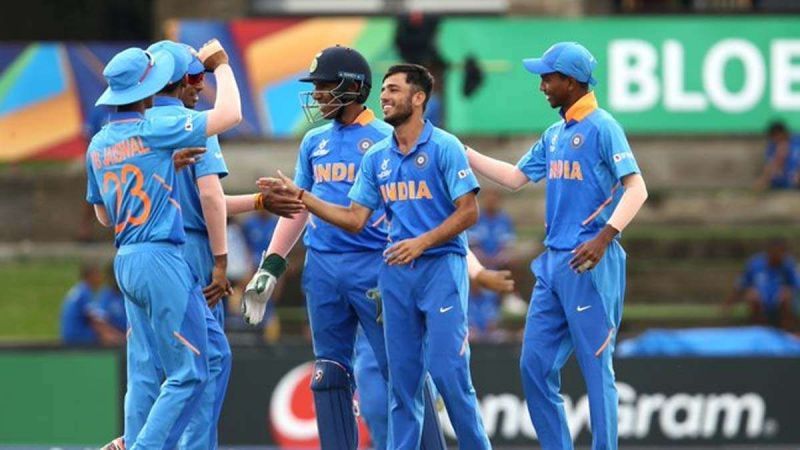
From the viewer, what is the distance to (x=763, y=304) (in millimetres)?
21188

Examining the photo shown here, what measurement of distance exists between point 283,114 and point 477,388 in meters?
5.92

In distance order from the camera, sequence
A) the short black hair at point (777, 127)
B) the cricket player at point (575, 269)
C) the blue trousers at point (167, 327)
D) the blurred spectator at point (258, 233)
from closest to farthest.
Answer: the blue trousers at point (167, 327) → the cricket player at point (575, 269) → the blurred spectator at point (258, 233) → the short black hair at point (777, 127)

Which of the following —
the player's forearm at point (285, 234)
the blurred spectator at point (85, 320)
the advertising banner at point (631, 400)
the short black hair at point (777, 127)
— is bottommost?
the advertising banner at point (631, 400)

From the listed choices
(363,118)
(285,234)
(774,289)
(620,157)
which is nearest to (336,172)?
(363,118)

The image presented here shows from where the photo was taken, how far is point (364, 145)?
11148mm

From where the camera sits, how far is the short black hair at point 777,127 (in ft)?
74.4

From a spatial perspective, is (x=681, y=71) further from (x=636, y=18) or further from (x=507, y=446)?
(x=507, y=446)

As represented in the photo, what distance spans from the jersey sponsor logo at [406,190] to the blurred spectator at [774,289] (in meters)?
11.2

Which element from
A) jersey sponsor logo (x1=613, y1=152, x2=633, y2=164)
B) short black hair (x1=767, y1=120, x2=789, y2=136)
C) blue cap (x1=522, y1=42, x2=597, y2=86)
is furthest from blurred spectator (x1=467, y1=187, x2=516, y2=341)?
jersey sponsor logo (x1=613, y1=152, x2=633, y2=164)

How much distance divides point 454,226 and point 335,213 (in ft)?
2.12

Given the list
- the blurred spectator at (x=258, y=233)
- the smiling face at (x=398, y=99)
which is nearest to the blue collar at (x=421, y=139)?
the smiling face at (x=398, y=99)

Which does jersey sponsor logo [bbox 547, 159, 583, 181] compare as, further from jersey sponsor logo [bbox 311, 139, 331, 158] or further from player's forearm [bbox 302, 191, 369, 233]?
jersey sponsor logo [bbox 311, 139, 331, 158]

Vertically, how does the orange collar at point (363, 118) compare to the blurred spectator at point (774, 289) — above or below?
above

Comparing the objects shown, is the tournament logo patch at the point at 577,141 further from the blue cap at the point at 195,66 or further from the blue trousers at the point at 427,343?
the blue cap at the point at 195,66
